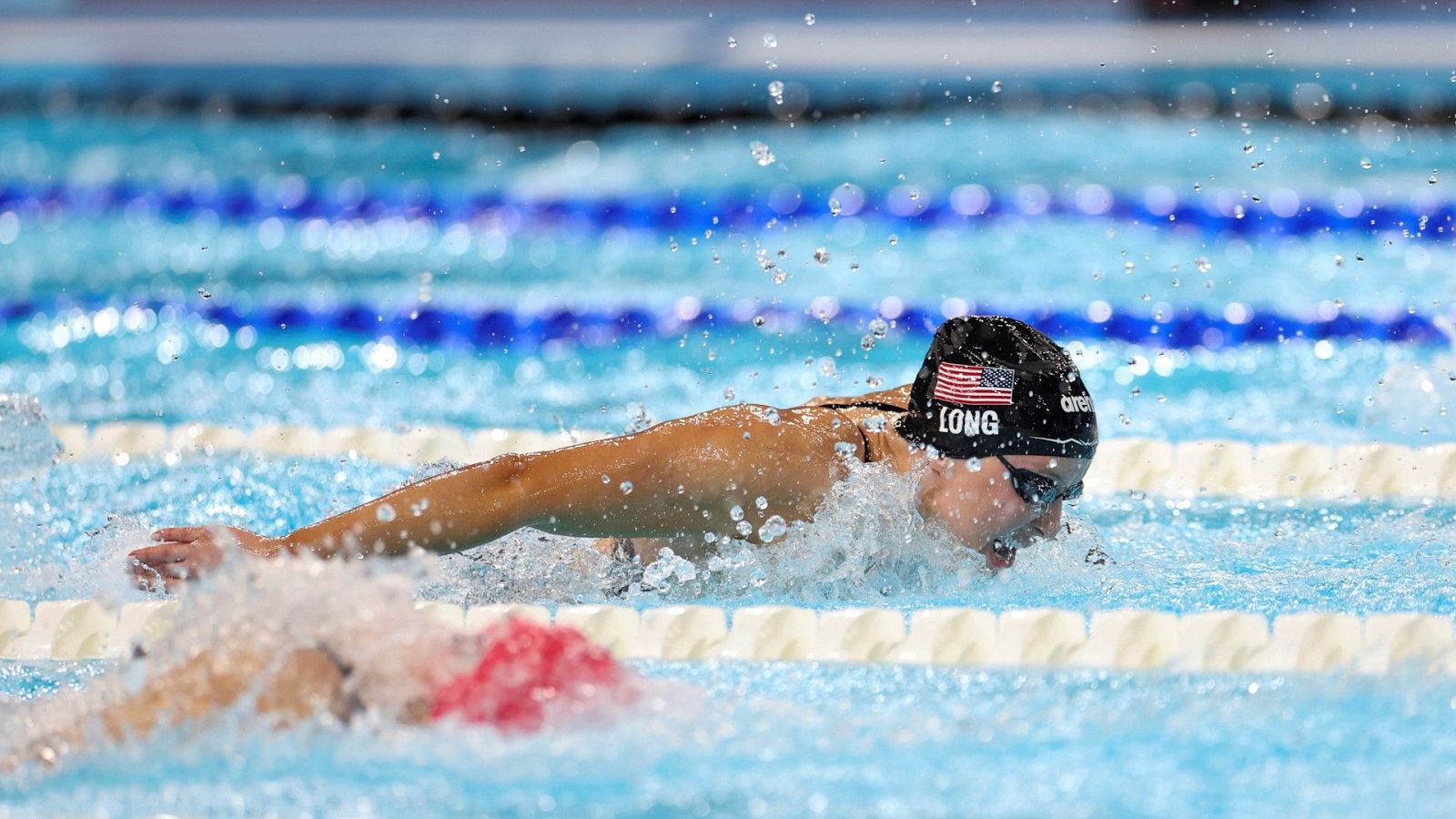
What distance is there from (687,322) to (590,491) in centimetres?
259

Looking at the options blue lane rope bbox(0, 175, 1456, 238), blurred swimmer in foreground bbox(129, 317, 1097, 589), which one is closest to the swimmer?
blurred swimmer in foreground bbox(129, 317, 1097, 589)

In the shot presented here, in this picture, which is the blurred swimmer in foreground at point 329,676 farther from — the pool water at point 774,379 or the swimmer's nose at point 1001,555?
the swimmer's nose at point 1001,555

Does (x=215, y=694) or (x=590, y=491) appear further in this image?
(x=590, y=491)

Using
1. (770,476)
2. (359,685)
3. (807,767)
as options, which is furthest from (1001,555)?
(359,685)

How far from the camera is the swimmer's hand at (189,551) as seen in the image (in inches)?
85.4

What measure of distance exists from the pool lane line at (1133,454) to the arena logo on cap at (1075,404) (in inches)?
37.9

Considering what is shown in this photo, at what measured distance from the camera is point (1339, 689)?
6.69 ft

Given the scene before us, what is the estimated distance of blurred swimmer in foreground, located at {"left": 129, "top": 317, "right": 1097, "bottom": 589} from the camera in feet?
7.25

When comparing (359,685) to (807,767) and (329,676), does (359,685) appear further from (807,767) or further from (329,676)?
(807,767)

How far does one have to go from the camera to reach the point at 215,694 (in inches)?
68.0

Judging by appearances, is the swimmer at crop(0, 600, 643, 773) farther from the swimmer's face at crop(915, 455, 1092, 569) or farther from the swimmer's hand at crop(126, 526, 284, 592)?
the swimmer's face at crop(915, 455, 1092, 569)

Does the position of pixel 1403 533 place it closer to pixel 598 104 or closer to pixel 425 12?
pixel 598 104

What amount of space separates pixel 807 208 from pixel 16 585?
3535mm

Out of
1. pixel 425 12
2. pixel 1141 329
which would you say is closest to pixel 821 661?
pixel 1141 329
